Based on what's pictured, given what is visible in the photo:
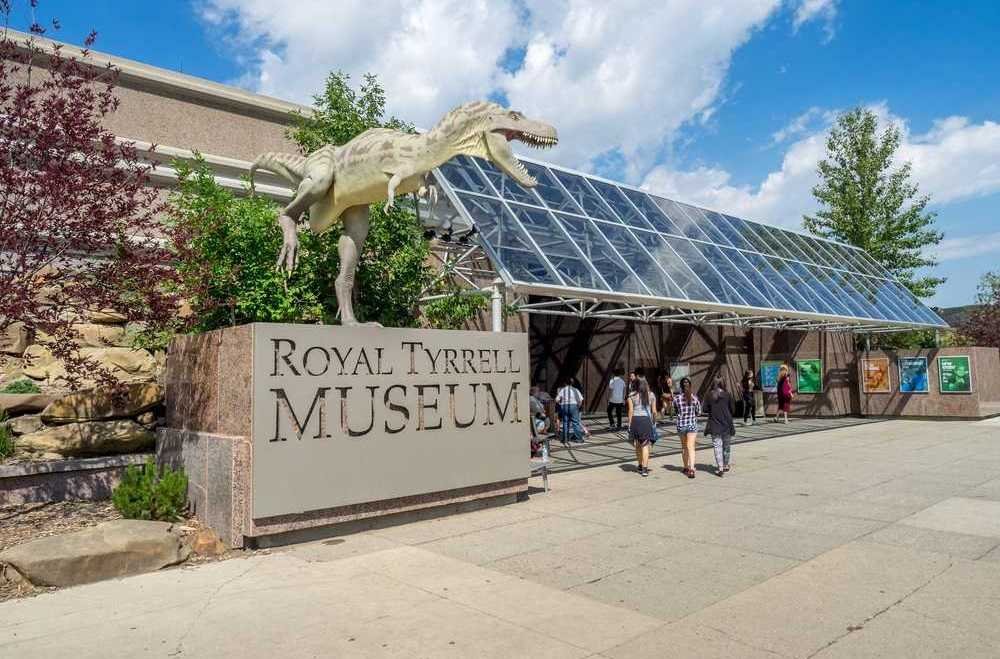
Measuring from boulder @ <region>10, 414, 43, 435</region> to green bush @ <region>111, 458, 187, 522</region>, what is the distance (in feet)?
7.49

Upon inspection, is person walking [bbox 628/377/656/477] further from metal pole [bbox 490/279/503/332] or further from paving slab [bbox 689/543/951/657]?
paving slab [bbox 689/543/951/657]

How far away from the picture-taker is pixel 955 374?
20688mm

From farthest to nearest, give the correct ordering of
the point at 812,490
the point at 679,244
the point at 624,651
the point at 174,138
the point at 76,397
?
the point at 679,244 → the point at 174,138 → the point at 812,490 → the point at 76,397 → the point at 624,651

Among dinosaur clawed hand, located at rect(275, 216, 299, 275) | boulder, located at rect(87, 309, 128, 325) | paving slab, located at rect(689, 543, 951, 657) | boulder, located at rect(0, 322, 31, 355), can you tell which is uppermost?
dinosaur clawed hand, located at rect(275, 216, 299, 275)

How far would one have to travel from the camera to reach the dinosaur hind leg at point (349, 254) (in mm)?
8000

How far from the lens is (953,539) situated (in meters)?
6.82

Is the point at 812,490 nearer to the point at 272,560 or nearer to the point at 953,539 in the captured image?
the point at 953,539

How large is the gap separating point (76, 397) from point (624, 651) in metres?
8.01

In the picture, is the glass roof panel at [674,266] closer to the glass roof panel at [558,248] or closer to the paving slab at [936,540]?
the glass roof panel at [558,248]

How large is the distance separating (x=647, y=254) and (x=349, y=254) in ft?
28.4

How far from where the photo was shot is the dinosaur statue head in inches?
297

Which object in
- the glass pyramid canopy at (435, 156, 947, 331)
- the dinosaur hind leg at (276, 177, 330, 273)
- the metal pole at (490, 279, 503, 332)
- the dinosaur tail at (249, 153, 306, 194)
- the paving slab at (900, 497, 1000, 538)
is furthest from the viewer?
the glass pyramid canopy at (435, 156, 947, 331)

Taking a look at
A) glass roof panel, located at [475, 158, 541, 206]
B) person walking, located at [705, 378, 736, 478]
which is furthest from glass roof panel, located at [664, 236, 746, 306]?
person walking, located at [705, 378, 736, 478]

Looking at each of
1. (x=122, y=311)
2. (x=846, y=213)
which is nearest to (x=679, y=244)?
(x=122, y=311)
